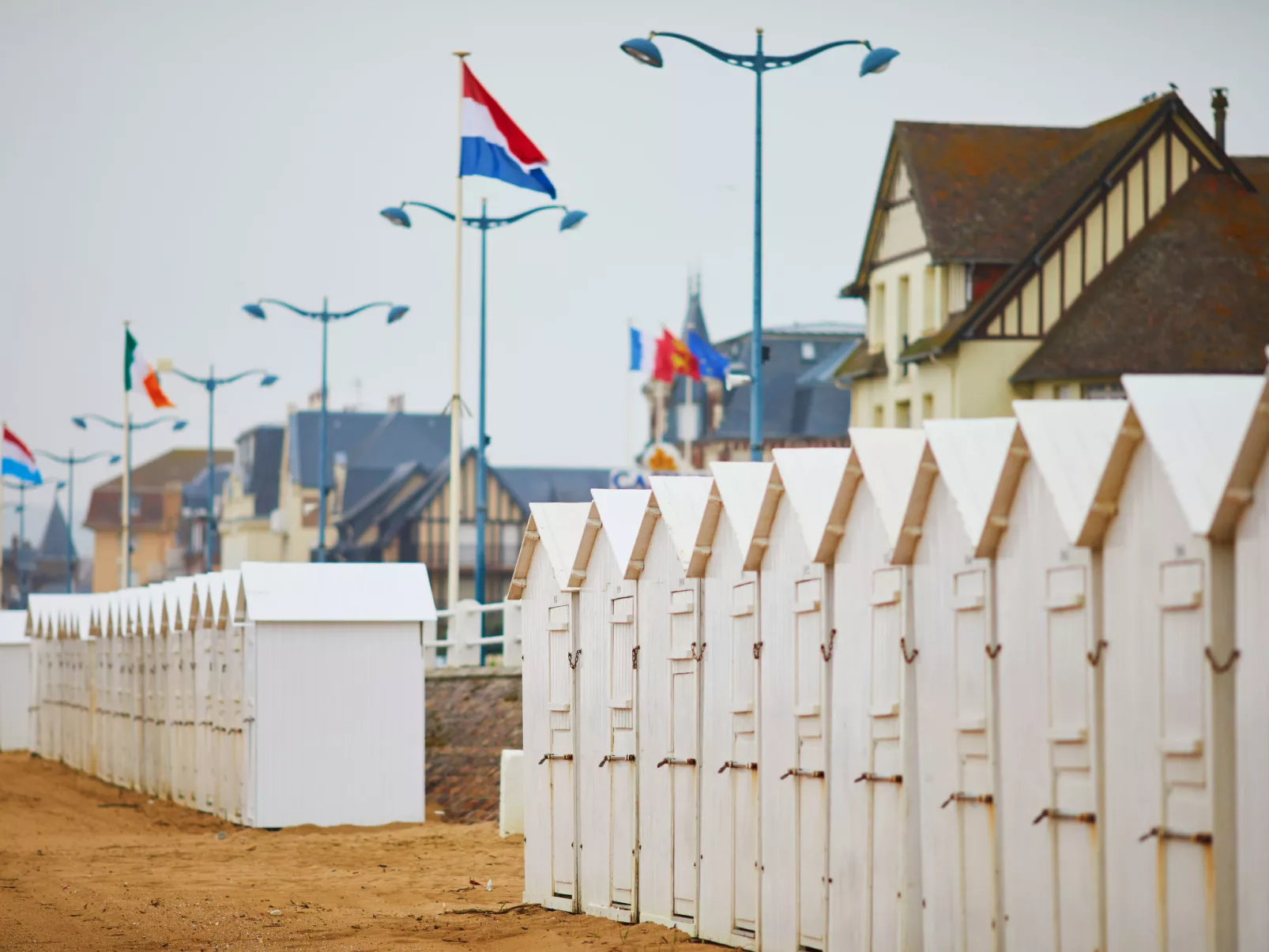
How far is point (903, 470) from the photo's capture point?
11.2m

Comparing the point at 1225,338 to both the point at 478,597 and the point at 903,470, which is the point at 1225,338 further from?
the point at 903,470

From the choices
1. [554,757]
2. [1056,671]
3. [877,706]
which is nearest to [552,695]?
[554,757]

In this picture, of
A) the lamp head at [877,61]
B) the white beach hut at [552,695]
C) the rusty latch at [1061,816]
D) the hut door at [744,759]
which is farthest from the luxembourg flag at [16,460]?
the rusty latch at [1061,816]

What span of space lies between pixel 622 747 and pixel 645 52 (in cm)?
1184

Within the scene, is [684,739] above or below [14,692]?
above

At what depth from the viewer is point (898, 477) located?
1116cm

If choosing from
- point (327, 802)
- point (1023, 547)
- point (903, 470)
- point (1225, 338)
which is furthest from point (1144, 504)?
point (1225, 338)

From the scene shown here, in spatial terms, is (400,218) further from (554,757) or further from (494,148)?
(554,757)

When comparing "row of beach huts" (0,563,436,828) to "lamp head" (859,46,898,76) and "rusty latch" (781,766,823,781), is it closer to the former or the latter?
"lamp head" (859,46,898,76)

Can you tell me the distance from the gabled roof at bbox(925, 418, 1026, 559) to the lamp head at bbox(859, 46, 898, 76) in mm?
14852

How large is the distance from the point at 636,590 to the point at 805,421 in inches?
2511

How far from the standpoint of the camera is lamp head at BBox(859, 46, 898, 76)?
2448 centimetres

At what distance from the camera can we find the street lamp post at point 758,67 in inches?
955

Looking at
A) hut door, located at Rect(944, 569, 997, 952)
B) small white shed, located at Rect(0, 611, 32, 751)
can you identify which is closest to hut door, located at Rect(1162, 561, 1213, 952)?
hut door, located at Rect(944, 569, 997, 952)
